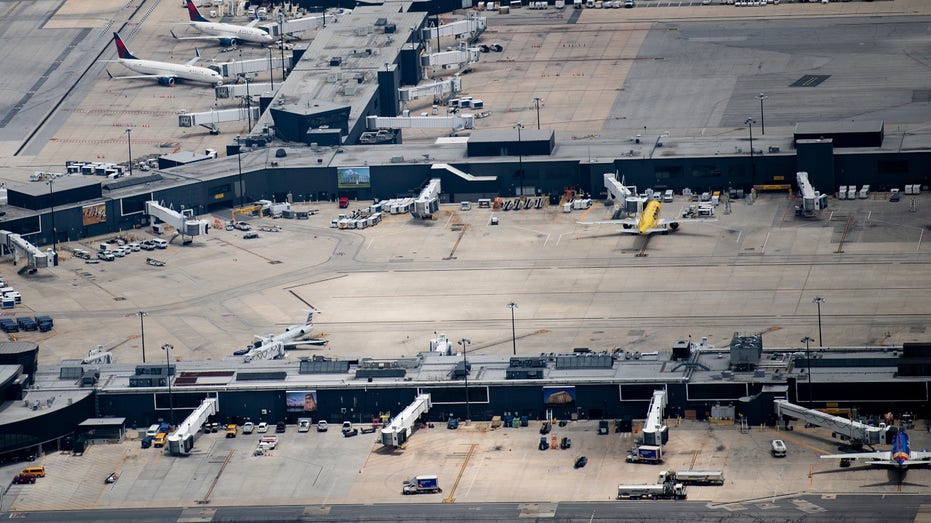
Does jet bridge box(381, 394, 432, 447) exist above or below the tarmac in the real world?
above

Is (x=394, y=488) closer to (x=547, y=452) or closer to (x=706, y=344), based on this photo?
(x=547, y=452)

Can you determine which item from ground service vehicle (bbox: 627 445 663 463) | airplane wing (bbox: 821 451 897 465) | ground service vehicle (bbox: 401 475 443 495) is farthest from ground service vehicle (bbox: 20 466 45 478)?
airplane wing (bbox: 821 451 897 465)

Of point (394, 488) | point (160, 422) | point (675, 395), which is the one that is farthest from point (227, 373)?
point (675, 395)

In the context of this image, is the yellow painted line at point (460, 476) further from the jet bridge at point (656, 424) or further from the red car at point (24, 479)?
the red car at point (24, 479)

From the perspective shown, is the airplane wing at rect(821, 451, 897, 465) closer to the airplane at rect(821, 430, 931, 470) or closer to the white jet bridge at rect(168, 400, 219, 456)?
the airplane at rect(821, 430, 931, 470)

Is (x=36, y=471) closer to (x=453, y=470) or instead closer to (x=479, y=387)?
(x=453, y=470)

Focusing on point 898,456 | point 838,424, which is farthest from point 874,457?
point 838,424

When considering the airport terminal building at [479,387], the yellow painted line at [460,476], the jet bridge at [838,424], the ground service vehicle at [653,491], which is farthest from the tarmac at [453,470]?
the airport terminal building at [479,387]
